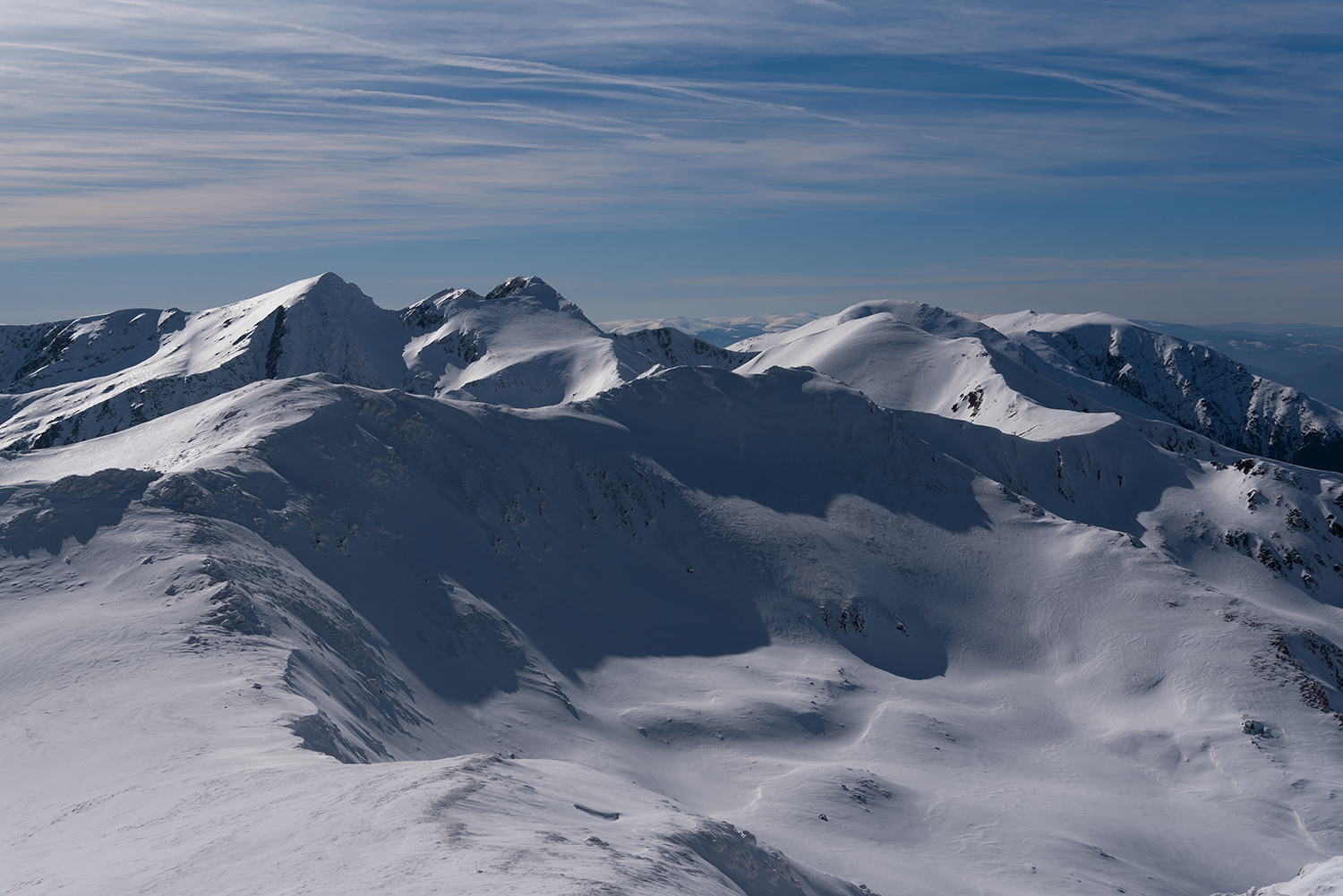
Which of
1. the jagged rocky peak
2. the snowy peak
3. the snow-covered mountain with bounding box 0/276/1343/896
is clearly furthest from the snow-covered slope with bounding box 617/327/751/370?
the snow-covered mountain with bounding box 0/276/1343/896

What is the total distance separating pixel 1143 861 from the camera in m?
43.0

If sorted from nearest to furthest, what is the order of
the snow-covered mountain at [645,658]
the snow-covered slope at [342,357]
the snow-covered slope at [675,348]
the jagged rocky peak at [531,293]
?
the snow-covered mountain at [645,658] < the snow-covered slope at [342,357] < the snow-covered slope at [675,348] < the jagged rocky peak at [531,293]

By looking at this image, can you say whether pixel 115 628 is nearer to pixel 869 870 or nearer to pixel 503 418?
pixel 869 870

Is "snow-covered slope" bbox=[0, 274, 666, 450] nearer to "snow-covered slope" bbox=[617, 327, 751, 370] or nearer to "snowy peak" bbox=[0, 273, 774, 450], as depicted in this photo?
"snowy peak" bbox=[0, 273, 774, 450]

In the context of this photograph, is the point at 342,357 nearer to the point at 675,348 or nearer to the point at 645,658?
the point at 675,348

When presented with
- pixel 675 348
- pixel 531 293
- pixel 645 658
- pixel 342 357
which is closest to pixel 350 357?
pixel 342 357

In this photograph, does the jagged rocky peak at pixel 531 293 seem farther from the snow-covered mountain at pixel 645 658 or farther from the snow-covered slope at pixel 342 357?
the snow-covered mountain at pixel 645 658

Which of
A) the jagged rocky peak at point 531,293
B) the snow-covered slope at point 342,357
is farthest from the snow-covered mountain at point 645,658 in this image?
the jagged rocky peak at point 531,293

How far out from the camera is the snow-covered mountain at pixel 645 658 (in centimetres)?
2241

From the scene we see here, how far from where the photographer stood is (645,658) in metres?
57.1

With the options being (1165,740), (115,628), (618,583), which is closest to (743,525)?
(618,583)

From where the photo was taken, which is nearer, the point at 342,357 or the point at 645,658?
the point at 645,658

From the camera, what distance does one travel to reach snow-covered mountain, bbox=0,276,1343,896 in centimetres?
2241

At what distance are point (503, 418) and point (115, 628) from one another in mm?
37749
